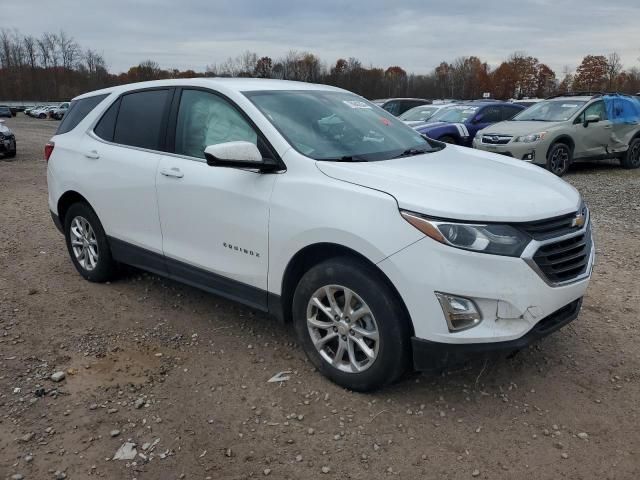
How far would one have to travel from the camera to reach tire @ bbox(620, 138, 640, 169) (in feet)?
41.3

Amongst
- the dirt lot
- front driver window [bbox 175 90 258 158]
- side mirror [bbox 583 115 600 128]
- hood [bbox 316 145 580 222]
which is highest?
front driver window [bbox 175 90 258 158]

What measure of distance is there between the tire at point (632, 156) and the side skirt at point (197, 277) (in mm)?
11827

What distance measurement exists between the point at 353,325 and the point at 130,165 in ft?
7.53

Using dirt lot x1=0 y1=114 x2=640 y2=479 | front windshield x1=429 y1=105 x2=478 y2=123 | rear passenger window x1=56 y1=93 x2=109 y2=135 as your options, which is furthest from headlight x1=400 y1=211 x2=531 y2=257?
→ front windshield x1=429 y1=105 x2=478 y2=123

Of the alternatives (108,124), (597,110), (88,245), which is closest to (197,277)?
(88,245)

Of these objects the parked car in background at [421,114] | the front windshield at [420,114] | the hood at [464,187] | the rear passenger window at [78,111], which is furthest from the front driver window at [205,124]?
the front windshield at [420,114]

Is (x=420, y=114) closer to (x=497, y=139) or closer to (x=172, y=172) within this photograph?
(x=497, y=139)

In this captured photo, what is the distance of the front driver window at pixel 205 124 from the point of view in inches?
144

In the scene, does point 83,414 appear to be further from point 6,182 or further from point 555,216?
point 6,182

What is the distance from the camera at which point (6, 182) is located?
11125 millimetres

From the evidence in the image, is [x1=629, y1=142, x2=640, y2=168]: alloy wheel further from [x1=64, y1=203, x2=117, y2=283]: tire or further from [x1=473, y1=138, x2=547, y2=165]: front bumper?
[x1=64, y1=203, x2=117, y2=283]: tire

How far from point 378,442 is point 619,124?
11.9 m

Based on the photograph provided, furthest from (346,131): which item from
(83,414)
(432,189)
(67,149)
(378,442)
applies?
(67,149)

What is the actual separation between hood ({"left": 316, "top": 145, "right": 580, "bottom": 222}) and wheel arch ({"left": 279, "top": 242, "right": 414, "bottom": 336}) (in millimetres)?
381
